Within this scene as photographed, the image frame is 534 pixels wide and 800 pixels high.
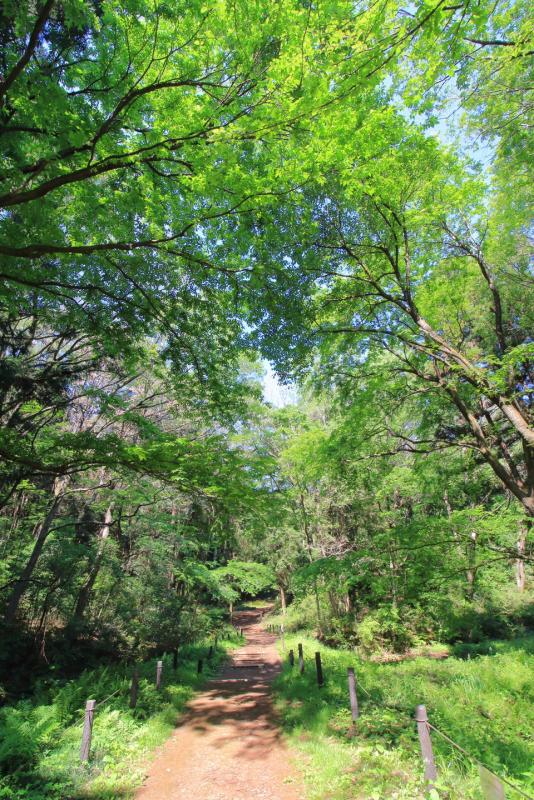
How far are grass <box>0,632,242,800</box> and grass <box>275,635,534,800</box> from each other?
101 inches

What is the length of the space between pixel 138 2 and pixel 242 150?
175cm

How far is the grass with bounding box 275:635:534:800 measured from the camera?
4301 millimetres

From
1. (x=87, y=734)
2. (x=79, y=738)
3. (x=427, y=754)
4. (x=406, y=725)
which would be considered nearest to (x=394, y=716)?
→ (x=406, y=725)

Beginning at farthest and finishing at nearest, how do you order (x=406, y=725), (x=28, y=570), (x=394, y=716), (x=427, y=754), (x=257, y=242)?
(x=28, y=570) → (x=394, y=716) → (x=406, y=725) → (x=257, y=242) → (x=427, y=754)

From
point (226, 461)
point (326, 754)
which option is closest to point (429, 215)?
point (226, 461)

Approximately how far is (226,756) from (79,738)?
2.45 m

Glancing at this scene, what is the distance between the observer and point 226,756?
20.0 feet

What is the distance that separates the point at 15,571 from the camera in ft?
35.2

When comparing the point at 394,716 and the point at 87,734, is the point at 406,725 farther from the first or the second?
the point at 87,734

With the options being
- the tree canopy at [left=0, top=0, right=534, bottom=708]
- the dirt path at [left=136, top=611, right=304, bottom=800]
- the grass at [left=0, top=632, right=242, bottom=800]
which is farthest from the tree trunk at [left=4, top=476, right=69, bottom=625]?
the dirt path at [left=136, top=611, right=304, bottom=800]

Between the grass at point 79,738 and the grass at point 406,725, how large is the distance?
2.56 meters

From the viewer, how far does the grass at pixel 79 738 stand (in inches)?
186

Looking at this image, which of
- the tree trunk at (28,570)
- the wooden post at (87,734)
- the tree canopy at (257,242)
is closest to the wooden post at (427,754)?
the tree canopy at (257,242)

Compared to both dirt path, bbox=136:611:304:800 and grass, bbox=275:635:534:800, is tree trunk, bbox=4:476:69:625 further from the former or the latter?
grass, bbox=275:635:534:800
